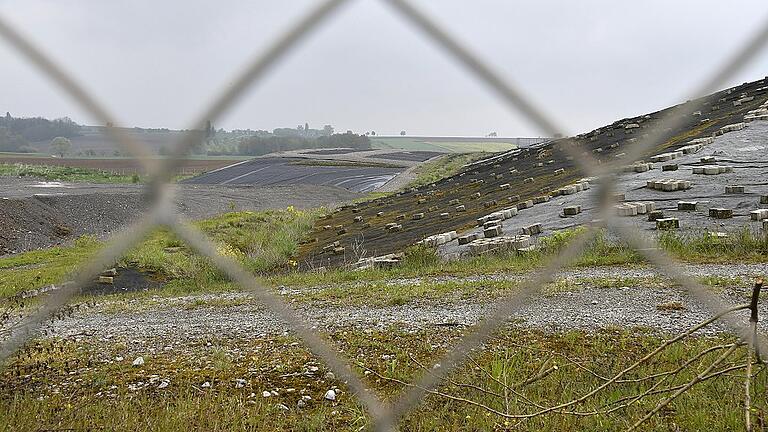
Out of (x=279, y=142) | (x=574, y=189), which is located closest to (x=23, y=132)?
(x=279, y=142)

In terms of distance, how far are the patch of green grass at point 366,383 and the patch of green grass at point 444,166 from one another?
2060 cm

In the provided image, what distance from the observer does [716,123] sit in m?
9.32

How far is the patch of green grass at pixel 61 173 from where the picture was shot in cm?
2578

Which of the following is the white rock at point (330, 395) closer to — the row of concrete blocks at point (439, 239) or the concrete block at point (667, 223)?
the concrete block at point (667, 223)

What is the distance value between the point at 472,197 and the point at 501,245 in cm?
433

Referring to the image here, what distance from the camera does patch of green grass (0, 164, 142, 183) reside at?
84.6ft

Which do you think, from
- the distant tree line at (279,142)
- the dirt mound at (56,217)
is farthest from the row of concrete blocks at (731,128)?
the dirt mound at (56,217)

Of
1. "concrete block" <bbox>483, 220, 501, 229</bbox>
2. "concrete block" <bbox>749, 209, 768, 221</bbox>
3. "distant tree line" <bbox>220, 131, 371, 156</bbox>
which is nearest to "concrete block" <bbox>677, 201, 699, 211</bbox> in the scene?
"concrete block" <bbox>749, 209, 768, 221</bbox>

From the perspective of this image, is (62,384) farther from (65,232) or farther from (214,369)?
(65,232)

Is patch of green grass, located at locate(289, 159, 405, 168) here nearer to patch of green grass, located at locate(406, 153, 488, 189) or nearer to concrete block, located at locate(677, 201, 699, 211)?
patch of green grass, located at locate(406, 153, 488, 189)

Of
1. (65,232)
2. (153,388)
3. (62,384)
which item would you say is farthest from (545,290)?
(65,232)

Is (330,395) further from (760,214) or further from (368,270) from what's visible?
(760,214)

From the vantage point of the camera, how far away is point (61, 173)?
27.0m

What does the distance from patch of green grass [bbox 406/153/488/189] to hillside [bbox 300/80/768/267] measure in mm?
11728
